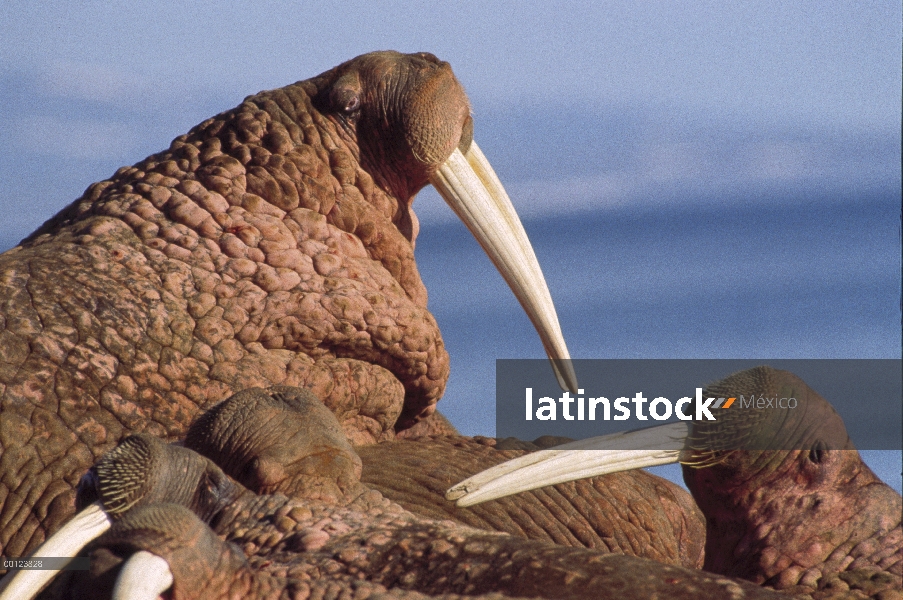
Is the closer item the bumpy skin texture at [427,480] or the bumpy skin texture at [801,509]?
the bumpy skin texture at [427,480]

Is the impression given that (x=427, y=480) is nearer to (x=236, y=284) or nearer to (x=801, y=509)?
(x=236, y=284)

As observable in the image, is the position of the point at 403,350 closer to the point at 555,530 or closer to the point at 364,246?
the point at 364,246

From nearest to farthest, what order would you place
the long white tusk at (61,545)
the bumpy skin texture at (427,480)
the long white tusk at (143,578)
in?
the long white tusk at (143,578) → the long white tusk at (61,545) → the bumpy skin texture at (427,480)

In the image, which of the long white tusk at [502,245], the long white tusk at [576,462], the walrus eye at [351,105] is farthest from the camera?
the long white tusk at [502,245]

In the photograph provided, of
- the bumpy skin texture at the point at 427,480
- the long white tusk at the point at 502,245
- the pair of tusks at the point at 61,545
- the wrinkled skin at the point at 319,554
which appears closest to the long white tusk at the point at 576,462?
the bumpy skin texture at the point at 427,480

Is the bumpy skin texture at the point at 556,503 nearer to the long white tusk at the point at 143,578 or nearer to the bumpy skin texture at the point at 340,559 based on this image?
the bumpy skin texture at the point at 340,559

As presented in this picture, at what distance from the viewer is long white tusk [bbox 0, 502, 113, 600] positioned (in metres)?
2.79

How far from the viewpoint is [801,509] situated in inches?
160

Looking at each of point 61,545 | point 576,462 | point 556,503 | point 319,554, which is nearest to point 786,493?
point 576,462

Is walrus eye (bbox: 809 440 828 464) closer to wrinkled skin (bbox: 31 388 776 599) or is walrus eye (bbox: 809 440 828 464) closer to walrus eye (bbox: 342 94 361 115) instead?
wrinkled skin (bbox: 31 388 776 599)

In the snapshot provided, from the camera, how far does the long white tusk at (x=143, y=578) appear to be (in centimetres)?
234

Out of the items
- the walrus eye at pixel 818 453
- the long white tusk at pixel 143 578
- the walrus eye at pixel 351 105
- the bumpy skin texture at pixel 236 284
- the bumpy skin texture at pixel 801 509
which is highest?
the walrus eye at pixel 351 105

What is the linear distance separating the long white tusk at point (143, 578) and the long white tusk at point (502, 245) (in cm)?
330

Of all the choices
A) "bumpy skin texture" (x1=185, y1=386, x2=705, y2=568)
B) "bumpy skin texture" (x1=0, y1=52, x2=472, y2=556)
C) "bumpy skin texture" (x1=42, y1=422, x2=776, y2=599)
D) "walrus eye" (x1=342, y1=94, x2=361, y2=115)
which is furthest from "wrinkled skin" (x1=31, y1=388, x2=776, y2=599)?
"walrus eye" (x1=342, y1=94, x2=361, y2=115)
